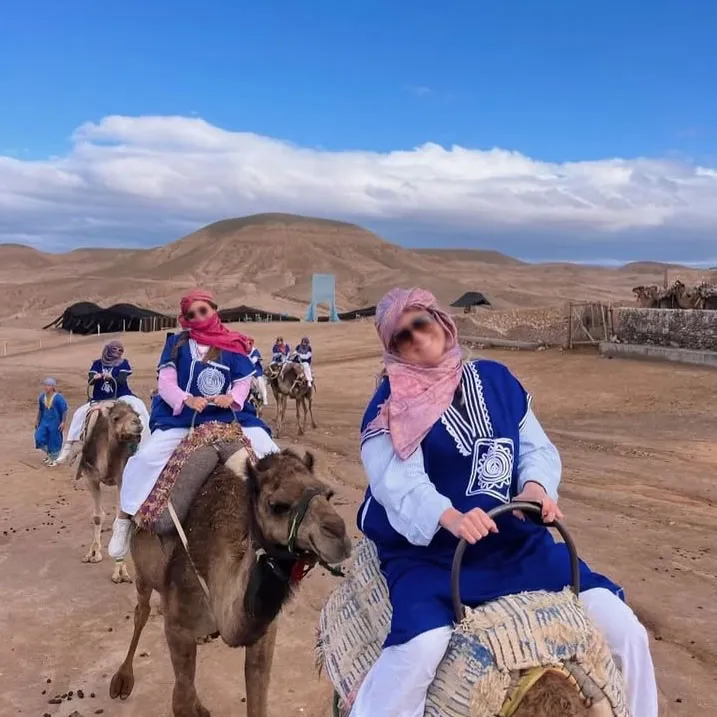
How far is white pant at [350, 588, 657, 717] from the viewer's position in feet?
8.60

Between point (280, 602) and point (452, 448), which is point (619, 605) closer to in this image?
point (452, 448)

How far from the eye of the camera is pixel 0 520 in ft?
35.3

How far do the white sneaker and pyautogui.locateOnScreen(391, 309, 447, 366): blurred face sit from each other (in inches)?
138

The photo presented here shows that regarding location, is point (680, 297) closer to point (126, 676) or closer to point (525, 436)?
point (126, 676)

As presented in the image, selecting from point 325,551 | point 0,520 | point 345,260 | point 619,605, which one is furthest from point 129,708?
point 345,260

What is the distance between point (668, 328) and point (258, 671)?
23011 mm

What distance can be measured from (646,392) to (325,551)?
19.8 meters

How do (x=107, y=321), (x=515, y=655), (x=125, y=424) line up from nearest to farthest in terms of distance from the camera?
(x=515, y=655), (x=125, y=424), (x=107, y=321)

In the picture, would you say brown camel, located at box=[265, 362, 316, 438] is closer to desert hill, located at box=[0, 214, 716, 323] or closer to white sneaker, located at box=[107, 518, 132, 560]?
white sneaker, located at box=[107, 518, 132, 560]

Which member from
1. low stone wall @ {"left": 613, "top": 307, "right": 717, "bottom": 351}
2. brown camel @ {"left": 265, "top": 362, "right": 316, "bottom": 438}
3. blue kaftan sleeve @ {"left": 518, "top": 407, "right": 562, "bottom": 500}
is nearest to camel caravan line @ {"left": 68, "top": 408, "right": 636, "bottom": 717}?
blue kaftan sleeve @ {"left": 518, "top": 407, "right": 562, "bottom": 500}

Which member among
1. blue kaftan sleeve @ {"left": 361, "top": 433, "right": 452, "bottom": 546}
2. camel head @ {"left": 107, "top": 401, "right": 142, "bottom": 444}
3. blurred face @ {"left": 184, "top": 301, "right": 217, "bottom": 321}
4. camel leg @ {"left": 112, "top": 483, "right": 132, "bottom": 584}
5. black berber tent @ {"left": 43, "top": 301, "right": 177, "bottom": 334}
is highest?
blurred face @ {"left": 184, "top": 301, "right": 217, "bottom": 321}

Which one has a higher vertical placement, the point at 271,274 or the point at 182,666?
the point at 271,274

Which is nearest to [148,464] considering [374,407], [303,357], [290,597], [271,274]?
[290,597]

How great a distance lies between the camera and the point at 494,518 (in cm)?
283
